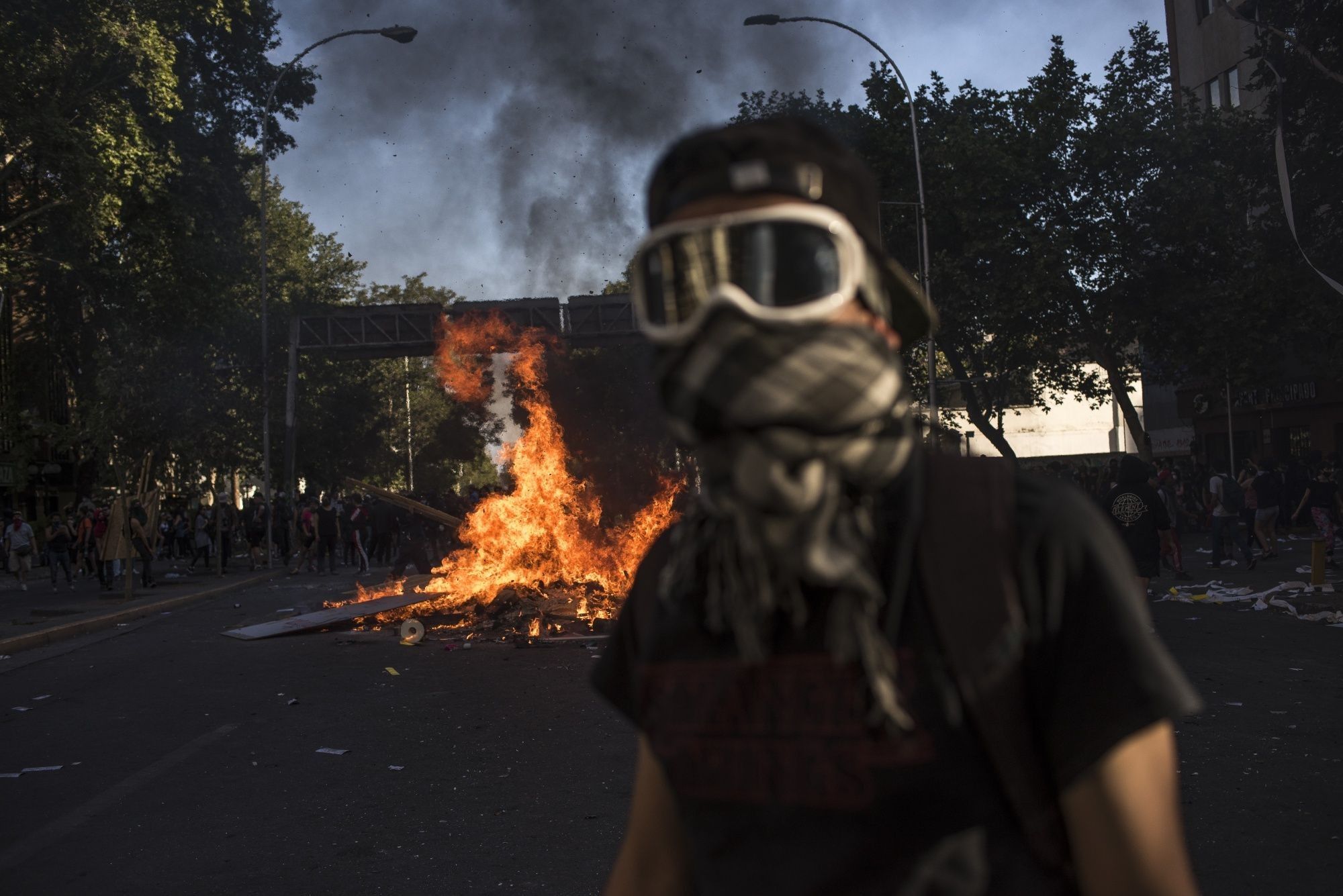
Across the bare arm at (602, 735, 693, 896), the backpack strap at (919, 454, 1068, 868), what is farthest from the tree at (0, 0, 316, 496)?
the backpack strap at (919, 454, 1068, 868)

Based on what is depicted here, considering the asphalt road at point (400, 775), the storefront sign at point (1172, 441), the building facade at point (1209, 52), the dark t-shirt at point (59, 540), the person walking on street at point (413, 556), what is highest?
the building facade at point (1209, 52)

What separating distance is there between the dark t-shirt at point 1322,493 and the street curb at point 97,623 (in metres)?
17.7

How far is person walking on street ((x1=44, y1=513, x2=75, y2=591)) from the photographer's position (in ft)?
80.3

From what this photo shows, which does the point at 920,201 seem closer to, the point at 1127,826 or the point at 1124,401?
the point at 1124,401

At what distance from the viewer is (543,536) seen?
16.5 m

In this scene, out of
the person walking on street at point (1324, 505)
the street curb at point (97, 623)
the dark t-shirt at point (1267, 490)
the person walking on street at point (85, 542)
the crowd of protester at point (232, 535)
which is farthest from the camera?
the person walking on street at point (85, 542)

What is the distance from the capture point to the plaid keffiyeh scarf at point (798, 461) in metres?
1.20

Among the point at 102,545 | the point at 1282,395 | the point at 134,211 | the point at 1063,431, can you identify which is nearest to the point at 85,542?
the point at 102,545

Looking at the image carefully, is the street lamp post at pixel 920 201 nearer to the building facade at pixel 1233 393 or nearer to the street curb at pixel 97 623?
the building facade at pixel 1233 393

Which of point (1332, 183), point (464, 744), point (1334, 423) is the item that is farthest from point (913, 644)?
point (1334, 423)

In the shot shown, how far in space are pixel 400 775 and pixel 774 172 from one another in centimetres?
599

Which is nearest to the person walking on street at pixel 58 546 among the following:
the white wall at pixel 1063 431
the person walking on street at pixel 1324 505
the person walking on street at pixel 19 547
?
→ the person walking on street at pixel 19 547

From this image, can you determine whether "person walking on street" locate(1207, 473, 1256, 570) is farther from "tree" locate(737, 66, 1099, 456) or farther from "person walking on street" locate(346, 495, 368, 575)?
"person walking on street" locate(346, 495, 368, 575)

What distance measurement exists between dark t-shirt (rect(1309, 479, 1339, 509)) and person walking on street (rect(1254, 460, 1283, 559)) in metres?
0.46
